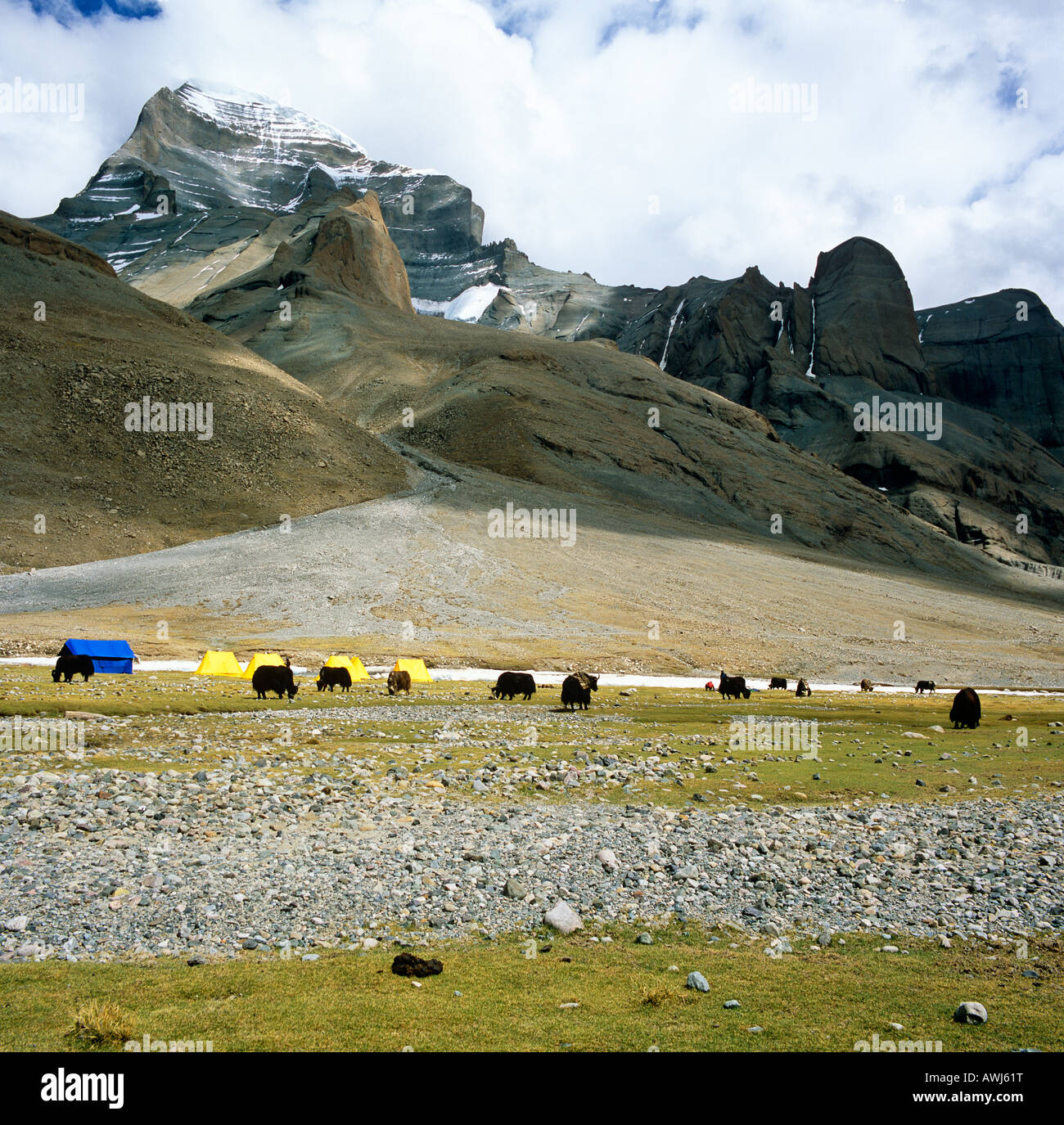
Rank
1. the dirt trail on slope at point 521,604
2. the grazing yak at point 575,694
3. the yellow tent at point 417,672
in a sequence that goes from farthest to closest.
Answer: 1. the dirt trail on slope at point 521,604
2. the yellow tent at point 417,672
3. the grazing yak at point 575,694

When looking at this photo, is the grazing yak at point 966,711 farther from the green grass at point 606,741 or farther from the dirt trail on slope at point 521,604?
the dirt trail on slope at point 521,604

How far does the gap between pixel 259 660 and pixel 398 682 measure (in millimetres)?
12763

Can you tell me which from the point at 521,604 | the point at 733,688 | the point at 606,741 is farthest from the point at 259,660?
the point at 521,604

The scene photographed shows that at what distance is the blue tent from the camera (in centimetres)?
4018

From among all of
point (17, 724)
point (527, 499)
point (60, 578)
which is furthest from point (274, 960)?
point (527, 499)

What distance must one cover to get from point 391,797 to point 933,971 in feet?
33.6

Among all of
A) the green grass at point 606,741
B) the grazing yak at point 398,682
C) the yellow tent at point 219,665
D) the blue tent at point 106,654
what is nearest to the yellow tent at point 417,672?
the green grass at point 606,741

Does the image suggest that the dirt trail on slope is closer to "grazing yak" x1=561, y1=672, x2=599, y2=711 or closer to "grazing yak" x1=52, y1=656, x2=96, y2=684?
"grazing yak" x1=52, y1=656, x2=96, y2=684

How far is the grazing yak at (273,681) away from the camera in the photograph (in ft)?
110

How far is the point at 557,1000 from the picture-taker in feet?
26.8

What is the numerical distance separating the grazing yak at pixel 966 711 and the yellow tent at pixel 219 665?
1394 inches

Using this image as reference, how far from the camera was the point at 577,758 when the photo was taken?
2178cm

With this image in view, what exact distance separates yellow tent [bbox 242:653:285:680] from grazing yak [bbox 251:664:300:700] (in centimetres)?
925

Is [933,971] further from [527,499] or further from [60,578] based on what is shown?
[527,499]
